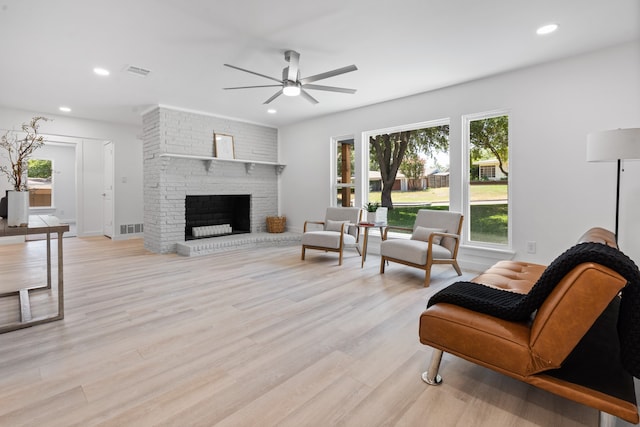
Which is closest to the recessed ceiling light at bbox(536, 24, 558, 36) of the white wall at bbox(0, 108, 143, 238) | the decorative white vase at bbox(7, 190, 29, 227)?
the decorative white vase at bbox(7, 190, 29, 227)

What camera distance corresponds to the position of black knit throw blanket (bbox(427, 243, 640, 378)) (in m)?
1.22

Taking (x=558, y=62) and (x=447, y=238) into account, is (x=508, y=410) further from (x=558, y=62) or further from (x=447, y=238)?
A: (x=558, y=62)

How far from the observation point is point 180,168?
566 cm

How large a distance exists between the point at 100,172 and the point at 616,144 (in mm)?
8877

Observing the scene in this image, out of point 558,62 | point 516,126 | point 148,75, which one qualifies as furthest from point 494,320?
point 148,75

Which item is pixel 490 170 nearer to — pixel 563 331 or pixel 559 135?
pixel 559 135

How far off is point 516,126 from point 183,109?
5.10 m

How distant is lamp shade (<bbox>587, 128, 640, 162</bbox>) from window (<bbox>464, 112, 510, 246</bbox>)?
1447mm

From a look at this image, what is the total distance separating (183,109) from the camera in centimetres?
559

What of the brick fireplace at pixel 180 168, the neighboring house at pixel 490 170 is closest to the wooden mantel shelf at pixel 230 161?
the brick fireplace at pixel 180 168

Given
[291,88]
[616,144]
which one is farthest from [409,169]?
[616,144]

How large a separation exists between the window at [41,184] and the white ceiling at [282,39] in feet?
21.3

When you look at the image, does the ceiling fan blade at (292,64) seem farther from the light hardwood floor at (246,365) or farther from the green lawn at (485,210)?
the green lawn at (485,210)

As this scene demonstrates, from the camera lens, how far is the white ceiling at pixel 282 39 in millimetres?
2607
